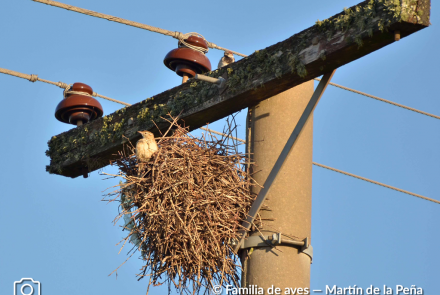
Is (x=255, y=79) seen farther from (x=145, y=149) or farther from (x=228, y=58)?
(x=228, y=58)

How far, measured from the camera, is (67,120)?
649 cm

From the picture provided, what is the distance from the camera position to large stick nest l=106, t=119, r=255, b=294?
4.55 metres

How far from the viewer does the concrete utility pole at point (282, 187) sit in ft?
14.8

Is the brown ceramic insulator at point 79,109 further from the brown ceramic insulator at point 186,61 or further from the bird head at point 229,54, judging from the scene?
the bird head at point 229,54

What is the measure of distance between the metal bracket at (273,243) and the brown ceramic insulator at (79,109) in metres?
2.25

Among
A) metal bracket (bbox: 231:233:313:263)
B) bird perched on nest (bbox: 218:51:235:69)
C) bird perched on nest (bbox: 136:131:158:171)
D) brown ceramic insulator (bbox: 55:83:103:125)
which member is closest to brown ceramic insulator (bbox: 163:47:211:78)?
bird perched on nest (bbox: 218:51:235:69)

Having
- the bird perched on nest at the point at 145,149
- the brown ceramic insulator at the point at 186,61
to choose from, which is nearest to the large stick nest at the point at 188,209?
the bird perched on nest at the point at 145,149

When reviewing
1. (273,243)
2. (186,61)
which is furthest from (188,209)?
(186,61)

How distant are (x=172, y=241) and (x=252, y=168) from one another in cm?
73

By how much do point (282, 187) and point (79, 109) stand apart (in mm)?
2348

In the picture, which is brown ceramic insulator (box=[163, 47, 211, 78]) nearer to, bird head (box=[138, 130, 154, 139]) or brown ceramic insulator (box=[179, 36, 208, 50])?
Answer: brown ceramic insulator (box=[179, 36, 208, 50])

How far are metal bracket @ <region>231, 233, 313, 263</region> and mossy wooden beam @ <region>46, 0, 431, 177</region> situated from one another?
0.90m

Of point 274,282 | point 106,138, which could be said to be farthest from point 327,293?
point 106,138

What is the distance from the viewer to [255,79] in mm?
4688
